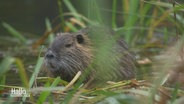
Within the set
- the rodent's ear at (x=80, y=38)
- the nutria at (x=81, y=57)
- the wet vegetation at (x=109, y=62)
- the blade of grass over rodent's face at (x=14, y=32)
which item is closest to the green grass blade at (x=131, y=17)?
the wet vegetation at (x=109, y=62)

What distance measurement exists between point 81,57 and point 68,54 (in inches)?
6.4

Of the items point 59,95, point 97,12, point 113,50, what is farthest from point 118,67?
point 59,95

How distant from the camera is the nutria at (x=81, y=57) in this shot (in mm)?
4992

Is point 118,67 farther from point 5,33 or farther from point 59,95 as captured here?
point 5,33

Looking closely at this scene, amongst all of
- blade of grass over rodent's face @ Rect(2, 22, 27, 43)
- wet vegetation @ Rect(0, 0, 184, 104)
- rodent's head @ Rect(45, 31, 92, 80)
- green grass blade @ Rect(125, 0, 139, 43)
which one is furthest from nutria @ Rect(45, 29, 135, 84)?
blade of grass over rodent's face @ Rect(2, 22, 27, 43)

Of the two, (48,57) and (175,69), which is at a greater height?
(175,69)

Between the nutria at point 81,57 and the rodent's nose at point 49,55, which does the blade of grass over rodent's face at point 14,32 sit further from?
the rodent's nose at point 49,55

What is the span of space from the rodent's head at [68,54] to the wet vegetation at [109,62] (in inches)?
6.8

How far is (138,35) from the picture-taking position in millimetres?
7062

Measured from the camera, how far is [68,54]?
5188mm

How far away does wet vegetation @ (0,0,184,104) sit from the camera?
2.99m

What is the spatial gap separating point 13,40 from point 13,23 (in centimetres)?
89

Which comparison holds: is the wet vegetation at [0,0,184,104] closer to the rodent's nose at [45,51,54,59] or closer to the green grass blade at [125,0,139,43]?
the green grass blade at [125,0,139,43]

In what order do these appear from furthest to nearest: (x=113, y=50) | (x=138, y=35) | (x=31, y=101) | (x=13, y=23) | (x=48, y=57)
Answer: (x=13, y=23)
(x=138, y=35)
(x=113, y=50)
(x=48, y=57)
(x=31, y=101)
